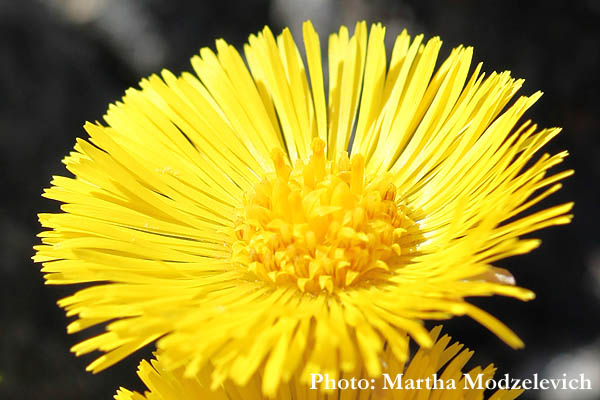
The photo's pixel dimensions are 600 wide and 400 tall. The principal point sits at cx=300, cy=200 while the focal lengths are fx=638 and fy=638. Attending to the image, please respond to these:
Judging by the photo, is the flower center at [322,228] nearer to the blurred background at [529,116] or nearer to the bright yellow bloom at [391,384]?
the bright yellow bloom at [391,384]

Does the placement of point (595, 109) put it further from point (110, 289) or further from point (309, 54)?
point (110, 289)

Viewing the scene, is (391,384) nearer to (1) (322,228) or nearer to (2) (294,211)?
(1) (322,228)

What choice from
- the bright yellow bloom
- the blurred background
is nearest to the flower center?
the bright yellow bloom

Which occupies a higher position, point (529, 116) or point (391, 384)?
point (529, 116)

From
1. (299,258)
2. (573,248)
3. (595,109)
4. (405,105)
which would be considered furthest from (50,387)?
(595,109)

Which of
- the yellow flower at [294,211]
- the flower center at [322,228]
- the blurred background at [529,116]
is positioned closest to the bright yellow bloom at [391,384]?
the yellow flower at [294,211]

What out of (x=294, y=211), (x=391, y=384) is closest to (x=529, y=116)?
(x=294, y=211)

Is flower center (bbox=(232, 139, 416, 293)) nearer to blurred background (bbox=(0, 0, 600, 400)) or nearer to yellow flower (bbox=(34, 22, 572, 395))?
yellow flower (bbox=(34, 22, 572, 395))
